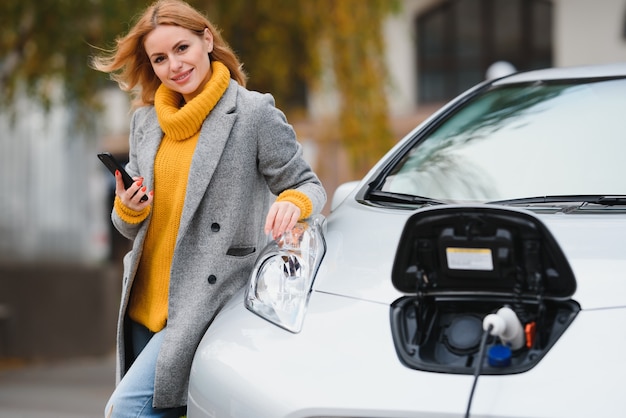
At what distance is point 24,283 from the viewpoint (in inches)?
452

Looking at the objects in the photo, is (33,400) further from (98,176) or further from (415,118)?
(415,118)

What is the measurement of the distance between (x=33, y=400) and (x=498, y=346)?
255 inches

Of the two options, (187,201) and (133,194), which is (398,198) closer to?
(187,201)

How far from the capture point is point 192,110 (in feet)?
9.74

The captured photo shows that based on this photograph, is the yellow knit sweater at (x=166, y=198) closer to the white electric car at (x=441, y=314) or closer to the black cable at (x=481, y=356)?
the white electric car at (x=441, y=314)

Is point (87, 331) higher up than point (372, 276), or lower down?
lower down

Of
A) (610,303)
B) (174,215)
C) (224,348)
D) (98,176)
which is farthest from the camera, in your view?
(98,176)

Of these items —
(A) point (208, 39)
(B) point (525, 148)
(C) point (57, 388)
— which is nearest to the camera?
(A) point (208, 39)

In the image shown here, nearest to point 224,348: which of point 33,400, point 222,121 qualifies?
point 222,121

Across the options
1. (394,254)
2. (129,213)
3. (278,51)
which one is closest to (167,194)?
(129,213)

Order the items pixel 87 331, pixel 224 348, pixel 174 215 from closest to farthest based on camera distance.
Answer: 1. pixel 224 348
2. pixel 174 215
3. pixel 87 331

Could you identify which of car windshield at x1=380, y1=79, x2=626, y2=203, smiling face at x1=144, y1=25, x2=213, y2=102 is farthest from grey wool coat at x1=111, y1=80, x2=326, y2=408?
car windshield at x1=380, y1=79, x2=626, y2=203

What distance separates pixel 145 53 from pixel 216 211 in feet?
1.99

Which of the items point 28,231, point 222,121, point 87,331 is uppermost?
point 222,121
